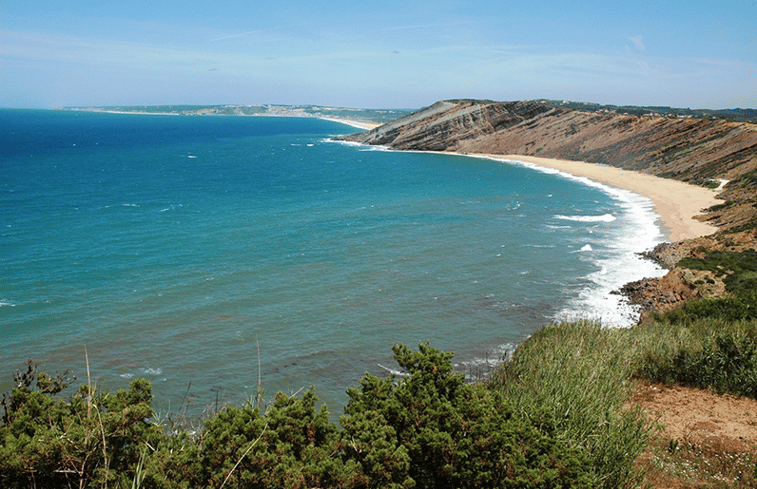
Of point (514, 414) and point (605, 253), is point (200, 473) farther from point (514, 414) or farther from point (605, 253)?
point (605, 253)

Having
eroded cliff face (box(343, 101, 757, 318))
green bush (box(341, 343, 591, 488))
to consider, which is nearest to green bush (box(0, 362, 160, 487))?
green bush (box(341, 343, 591, 488))

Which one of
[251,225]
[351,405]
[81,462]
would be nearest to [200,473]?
[81,462]

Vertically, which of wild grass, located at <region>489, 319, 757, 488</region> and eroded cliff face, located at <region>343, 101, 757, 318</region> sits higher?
eroded cliff face, located at <region>343, 101, 757, 318</region>

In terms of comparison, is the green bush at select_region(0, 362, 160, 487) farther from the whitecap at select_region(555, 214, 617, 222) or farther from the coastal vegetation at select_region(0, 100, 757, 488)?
the whitecap at select_region(555, 214, 617, 222)

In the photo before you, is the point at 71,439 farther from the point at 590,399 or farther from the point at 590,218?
the point at 590,218

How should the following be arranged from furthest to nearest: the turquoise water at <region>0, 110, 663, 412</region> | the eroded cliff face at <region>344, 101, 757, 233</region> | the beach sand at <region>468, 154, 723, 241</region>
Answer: the eroded cliff face at <region>344, 101, 757, 233</region> < the beach sand at <region>468, 154, 723, 241</region> < the turquoise water at <region>0, 110, 663, 412</region>

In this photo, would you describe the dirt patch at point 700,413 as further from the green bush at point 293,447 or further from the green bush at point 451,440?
the green bush at point 451,440
